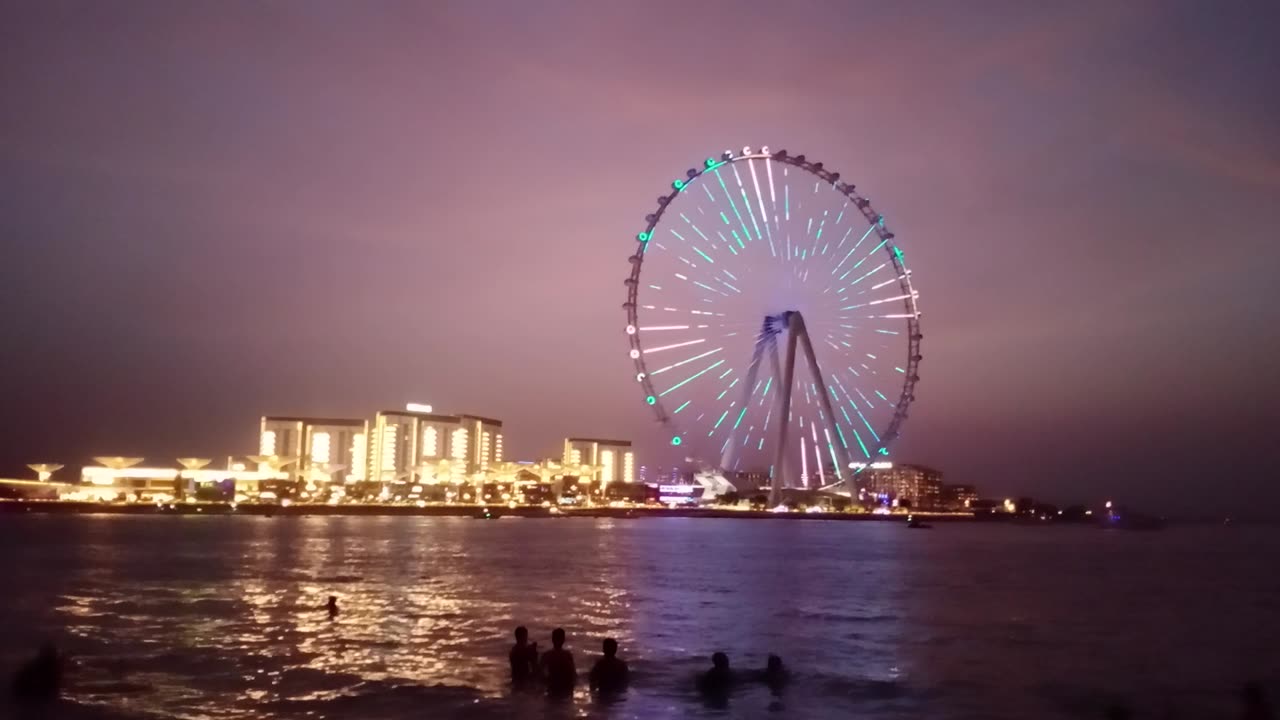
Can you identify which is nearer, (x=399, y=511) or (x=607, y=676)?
(x=607, y=676)

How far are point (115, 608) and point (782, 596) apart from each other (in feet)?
66.1

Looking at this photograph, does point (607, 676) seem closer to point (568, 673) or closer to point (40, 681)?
point (568, 673)

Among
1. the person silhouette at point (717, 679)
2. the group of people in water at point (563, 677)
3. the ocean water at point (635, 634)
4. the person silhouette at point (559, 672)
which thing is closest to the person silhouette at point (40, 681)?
the group of people in water at point (563, 677)

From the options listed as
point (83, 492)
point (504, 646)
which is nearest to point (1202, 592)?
point (504, 646)

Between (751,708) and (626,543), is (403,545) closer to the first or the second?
(626,543)

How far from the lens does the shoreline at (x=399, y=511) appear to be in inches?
6014

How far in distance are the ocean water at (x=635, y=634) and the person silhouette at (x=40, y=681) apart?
1.82 ft

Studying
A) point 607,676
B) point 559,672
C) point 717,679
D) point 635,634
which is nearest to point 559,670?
point 559,672

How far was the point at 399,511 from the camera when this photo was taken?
16575 centimetres

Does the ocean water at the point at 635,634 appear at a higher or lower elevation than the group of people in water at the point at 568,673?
lower

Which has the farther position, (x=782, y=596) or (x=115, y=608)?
(x=782, y=596)

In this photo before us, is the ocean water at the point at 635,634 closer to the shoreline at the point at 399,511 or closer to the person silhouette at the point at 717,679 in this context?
the person silhouette at the point at 717,679

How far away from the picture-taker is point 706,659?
22.6 meters

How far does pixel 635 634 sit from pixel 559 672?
847 cm
